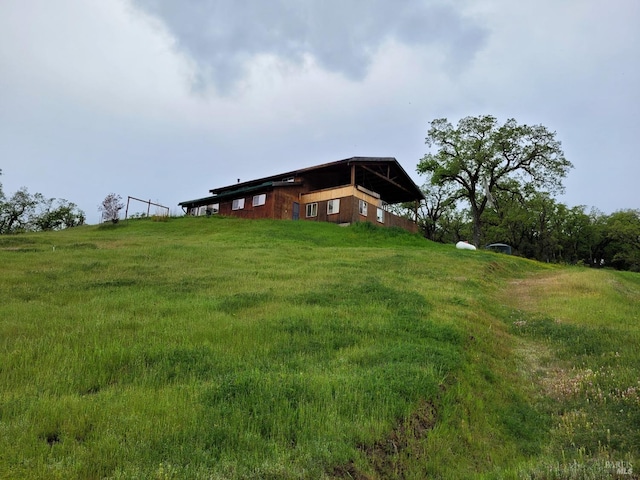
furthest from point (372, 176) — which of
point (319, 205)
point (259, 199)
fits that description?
point (259, 199)

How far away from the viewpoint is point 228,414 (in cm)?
528

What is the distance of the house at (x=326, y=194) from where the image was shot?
39.3 meters

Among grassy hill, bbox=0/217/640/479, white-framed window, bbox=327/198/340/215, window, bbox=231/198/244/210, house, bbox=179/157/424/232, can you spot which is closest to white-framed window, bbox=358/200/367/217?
house, bbox=179/157/424/232

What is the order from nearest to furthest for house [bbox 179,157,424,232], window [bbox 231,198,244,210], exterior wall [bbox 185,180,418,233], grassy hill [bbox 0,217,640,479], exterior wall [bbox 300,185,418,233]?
grassy hill [bbox 0,217,640,479]
exterior wall [bbox 300,185,418,233]
exterior wall [bbox 185,180,418,233]
house [bbox 179,157,424,232]
window [bbox 231,198,244,210]

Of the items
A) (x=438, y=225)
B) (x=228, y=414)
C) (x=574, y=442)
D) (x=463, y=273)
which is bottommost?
(x=574, y=442)

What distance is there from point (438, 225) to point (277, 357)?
218ft

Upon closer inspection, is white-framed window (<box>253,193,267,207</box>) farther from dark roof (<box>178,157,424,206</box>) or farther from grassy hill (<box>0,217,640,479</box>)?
grassy hill (<box>0,217,640,479</box>)

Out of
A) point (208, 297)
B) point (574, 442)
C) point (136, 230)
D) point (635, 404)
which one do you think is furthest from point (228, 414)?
point (136, 230)

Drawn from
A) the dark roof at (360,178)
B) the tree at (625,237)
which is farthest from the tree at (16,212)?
the tree at (625,237)

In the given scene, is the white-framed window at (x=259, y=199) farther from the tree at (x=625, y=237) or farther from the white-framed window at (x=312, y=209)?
the tree at (x=625, y=237)

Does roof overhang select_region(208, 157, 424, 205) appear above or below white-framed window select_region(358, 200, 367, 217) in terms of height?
above

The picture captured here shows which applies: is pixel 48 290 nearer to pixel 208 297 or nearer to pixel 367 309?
pixel 208 297

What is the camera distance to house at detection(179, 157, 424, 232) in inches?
1549

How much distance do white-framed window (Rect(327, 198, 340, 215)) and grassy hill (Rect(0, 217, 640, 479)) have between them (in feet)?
82.4
